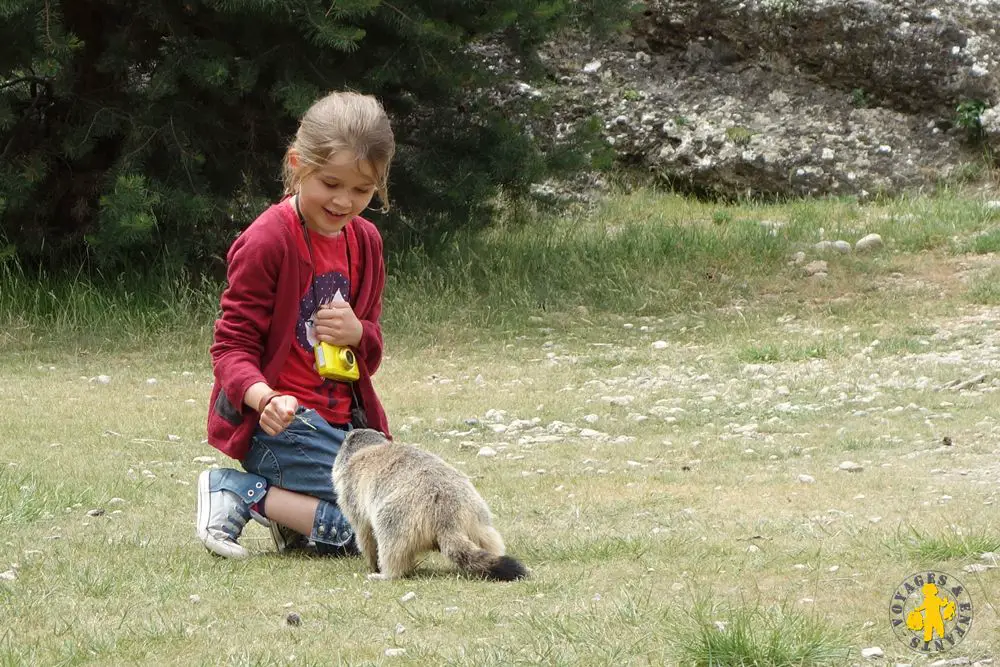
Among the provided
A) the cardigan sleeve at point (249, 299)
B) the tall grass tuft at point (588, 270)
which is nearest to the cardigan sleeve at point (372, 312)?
the cardigan sleeve at point (249, 299)

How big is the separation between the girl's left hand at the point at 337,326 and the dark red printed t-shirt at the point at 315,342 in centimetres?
9

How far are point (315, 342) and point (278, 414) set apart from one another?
2.14 ft

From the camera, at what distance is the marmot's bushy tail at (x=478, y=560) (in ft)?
13.7

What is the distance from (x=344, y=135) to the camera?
182 inches

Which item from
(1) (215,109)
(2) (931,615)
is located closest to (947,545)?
(2) (931,615)

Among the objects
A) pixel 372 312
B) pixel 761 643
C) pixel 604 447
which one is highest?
pixel 372 312

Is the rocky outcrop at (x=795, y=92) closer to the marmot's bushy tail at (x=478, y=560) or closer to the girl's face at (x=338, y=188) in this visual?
the girl's face at (x=338, y=188)

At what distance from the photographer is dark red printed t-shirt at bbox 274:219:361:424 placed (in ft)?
16.4

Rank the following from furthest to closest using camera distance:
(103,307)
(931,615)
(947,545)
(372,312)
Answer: (103,307) → (372,312) → (947,545) → (931,615)

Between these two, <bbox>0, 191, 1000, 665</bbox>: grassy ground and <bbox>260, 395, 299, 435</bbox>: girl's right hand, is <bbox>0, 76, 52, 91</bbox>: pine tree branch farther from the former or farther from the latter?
<bbox>260, 395, 299, 435</bbox>: girl's right hand

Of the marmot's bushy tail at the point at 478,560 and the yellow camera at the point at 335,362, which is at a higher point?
the yellow camera at the point at 335,362

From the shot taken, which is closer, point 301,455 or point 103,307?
point 301,455

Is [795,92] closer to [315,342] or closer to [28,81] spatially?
[28,81]

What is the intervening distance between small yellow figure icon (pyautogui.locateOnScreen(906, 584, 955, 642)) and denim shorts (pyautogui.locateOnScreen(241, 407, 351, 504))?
2238mm
